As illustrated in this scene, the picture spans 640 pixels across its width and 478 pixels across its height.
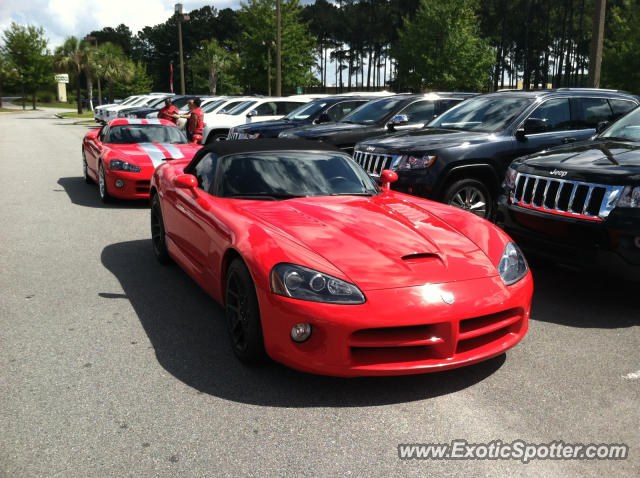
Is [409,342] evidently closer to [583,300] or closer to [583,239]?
[583,239]

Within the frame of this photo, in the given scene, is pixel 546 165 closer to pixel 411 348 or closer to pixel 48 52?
pixel 411 348

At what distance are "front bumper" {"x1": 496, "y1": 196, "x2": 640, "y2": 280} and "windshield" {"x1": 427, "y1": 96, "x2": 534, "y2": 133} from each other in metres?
2.84

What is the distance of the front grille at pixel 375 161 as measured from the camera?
27.3ft

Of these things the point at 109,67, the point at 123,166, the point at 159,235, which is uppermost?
the point at 109,67

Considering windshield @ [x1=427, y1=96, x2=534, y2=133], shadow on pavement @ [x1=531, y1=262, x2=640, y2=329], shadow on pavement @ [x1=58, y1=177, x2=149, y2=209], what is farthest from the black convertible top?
shadow on pavement @ [x1=58, y1=177, x2=149, y2=209]

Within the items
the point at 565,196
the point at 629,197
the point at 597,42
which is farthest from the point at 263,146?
the point at 597,42

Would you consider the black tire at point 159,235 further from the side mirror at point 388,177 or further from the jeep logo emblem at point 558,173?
the jeep logo emblem at point 558,173

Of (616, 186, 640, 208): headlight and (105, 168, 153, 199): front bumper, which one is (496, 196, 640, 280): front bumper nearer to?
(616, 186, 640, 208): headlight

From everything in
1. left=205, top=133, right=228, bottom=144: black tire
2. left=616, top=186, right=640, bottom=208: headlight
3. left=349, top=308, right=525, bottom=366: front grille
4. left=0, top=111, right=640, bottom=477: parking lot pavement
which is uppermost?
left=616, top=186, right=640, bottom=208: headlight

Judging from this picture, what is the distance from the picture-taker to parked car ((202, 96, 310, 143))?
1933 cm

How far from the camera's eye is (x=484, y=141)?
26.9ft

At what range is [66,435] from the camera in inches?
130

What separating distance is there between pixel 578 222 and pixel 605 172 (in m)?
0.44

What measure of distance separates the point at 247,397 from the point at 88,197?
842cm
